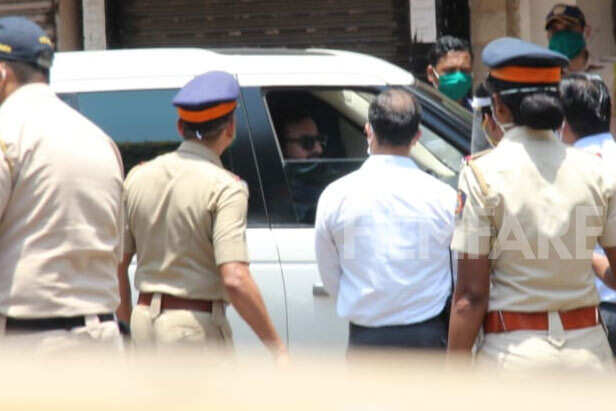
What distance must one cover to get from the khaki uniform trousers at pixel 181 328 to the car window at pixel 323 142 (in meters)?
0.81

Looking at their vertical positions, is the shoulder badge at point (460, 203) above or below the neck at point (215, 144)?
below

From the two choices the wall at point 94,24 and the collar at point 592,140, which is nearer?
the collar at point 592,140

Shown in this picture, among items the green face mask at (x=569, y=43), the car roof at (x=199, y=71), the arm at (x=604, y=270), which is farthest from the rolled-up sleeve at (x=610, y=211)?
the green face mask at (x=569, y=43)

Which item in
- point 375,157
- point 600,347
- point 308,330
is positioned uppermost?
point 375,157

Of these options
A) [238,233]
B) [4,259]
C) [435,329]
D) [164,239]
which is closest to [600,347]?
[435,329]

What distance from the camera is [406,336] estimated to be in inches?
135

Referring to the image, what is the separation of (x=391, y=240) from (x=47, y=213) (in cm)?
112

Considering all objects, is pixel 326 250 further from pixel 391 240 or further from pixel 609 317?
pixel 609 317

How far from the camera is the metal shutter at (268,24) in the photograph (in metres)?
8.95

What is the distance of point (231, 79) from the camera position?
3775 mm

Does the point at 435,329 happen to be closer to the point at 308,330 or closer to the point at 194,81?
the point at 308,330

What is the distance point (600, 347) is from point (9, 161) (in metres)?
1.83

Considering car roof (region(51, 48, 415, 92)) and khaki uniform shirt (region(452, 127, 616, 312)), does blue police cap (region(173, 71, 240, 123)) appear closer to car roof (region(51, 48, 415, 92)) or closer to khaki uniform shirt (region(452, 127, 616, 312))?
car roof (region(51, 48, 415, 92))

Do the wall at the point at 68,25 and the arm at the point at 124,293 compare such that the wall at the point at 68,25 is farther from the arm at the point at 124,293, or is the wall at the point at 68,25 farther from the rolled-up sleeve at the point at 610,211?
the rolled-up sleeve at the point at 610,211
